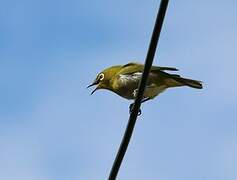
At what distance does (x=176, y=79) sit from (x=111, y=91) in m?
1.85

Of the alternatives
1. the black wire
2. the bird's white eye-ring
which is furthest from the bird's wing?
the black wire

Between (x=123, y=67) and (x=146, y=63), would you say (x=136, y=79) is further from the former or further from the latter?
(x=146, y=63)

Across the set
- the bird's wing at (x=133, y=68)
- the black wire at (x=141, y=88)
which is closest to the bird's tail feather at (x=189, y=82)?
the bird's wing at (x=133, y=68)

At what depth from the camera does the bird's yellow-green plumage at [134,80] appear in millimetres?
9195

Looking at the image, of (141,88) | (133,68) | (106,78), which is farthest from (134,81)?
(141,88)

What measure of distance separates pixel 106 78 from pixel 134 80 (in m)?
1.26

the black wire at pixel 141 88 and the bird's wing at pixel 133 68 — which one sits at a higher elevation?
the bird's wing at pixel 133 68

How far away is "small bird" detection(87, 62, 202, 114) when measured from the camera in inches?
362

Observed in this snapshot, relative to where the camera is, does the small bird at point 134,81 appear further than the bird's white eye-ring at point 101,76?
No

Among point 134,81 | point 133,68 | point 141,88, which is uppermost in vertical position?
point 133,68

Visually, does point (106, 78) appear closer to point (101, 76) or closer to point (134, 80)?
point (101, 76)

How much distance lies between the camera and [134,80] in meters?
9.87

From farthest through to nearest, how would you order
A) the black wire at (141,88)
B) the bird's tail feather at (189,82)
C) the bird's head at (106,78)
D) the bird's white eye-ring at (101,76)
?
the bird's white eye-ring at (101,76)
the bird's head at (106,78)
the bird's tail feather at (189,82)
the black wire at (141,88)

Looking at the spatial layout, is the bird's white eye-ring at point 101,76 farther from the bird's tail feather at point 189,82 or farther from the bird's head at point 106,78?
the bird's tail feather at point 189,82
